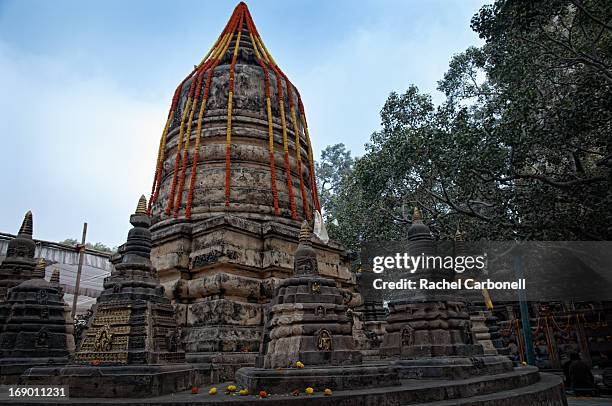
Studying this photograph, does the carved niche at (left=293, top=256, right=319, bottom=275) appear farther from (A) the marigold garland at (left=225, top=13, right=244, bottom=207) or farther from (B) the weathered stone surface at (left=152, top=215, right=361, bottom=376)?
(A) the marigold garland at (left=225, top=13, right=244, bottom=207)

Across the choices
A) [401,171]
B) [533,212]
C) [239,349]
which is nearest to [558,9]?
[533,212]

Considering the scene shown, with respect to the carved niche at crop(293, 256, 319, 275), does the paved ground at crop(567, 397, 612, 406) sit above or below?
below

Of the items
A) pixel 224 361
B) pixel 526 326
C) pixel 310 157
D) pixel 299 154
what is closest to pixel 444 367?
pixel 224 361

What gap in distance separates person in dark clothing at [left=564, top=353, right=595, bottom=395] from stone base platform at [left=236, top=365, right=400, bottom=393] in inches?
291

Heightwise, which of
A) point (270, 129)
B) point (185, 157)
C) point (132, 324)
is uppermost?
point (270, 129)

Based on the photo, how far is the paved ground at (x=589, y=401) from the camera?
9.22 metres

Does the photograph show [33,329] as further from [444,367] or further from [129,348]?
[444,367]

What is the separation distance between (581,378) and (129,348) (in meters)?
10.8

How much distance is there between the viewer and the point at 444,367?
714 cm

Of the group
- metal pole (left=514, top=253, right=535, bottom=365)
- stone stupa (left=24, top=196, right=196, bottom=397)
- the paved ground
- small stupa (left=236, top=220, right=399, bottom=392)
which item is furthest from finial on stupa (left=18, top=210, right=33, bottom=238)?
metal pole (left=514, top=253, right=535, bottom=365)

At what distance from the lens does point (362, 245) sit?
19812mm

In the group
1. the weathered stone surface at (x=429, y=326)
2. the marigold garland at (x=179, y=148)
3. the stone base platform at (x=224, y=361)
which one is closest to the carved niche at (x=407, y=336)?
the weathered stone surface at (x=429, y=326)

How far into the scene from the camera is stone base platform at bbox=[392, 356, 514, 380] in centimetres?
711

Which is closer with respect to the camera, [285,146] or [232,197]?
[232,197]
